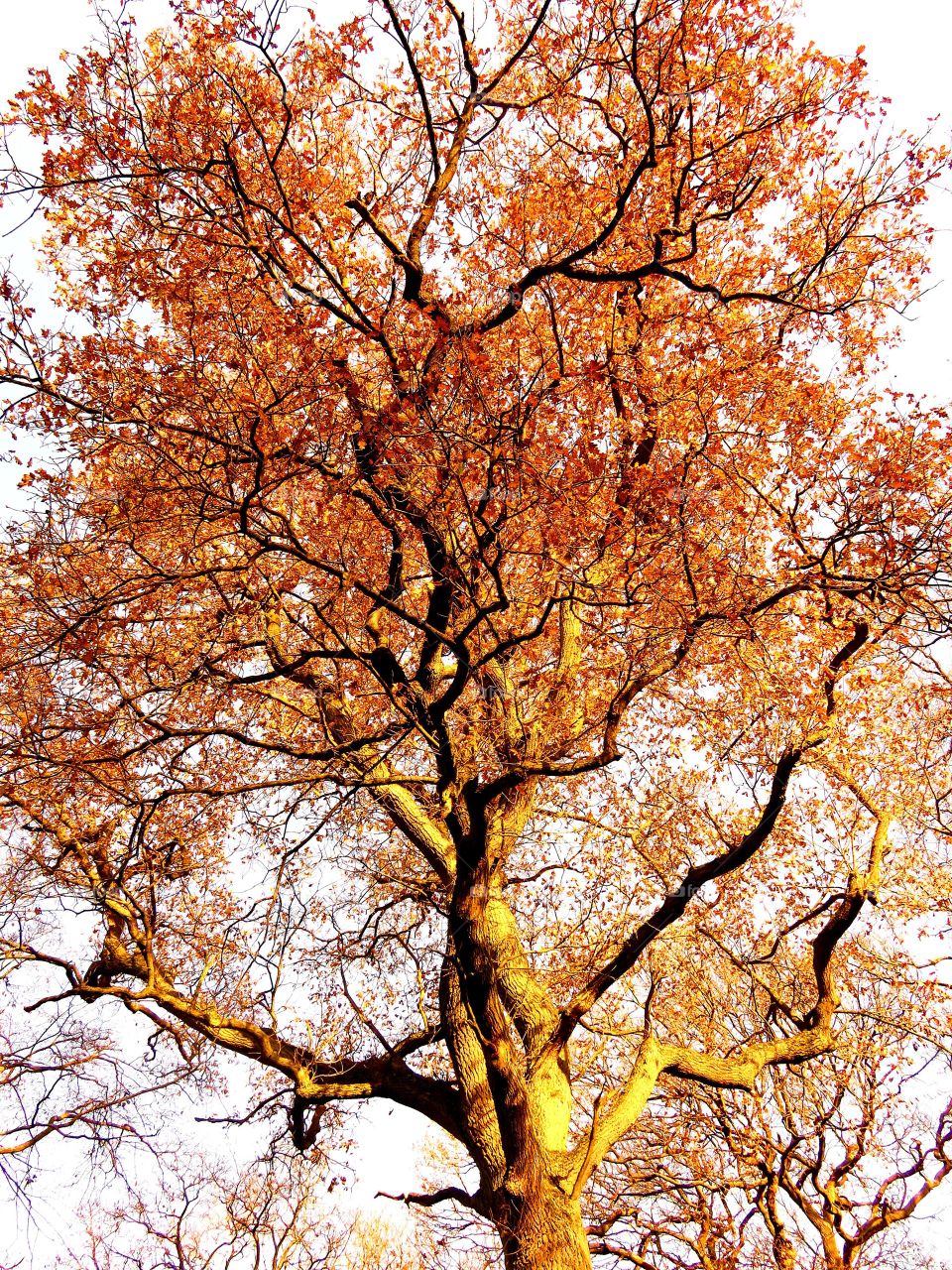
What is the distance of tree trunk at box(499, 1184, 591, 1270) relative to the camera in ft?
18.2

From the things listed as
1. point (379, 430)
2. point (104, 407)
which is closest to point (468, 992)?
point (379, 430)

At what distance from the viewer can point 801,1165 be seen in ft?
33.0

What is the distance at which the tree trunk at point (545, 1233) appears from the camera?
555 cm

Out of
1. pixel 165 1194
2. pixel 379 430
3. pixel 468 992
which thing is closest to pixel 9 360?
pixel 379 430

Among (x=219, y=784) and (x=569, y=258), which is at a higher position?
(x=569, y=258)

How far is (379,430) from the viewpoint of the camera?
5363 millimetres

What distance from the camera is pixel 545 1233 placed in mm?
5660

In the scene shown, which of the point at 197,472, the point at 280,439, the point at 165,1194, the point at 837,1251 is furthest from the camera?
the point at 165,1194

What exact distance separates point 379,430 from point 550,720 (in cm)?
303

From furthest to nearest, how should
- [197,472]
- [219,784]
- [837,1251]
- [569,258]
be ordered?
[837,1251] < [219,784] < [569,258] < [197,472]

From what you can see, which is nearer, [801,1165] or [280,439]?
[280,439]

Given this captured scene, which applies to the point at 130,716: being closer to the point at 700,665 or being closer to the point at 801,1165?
the point at 700,665

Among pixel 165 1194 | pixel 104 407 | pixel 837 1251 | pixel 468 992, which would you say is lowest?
pixel 837 1251

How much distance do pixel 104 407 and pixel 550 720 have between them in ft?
13.5
